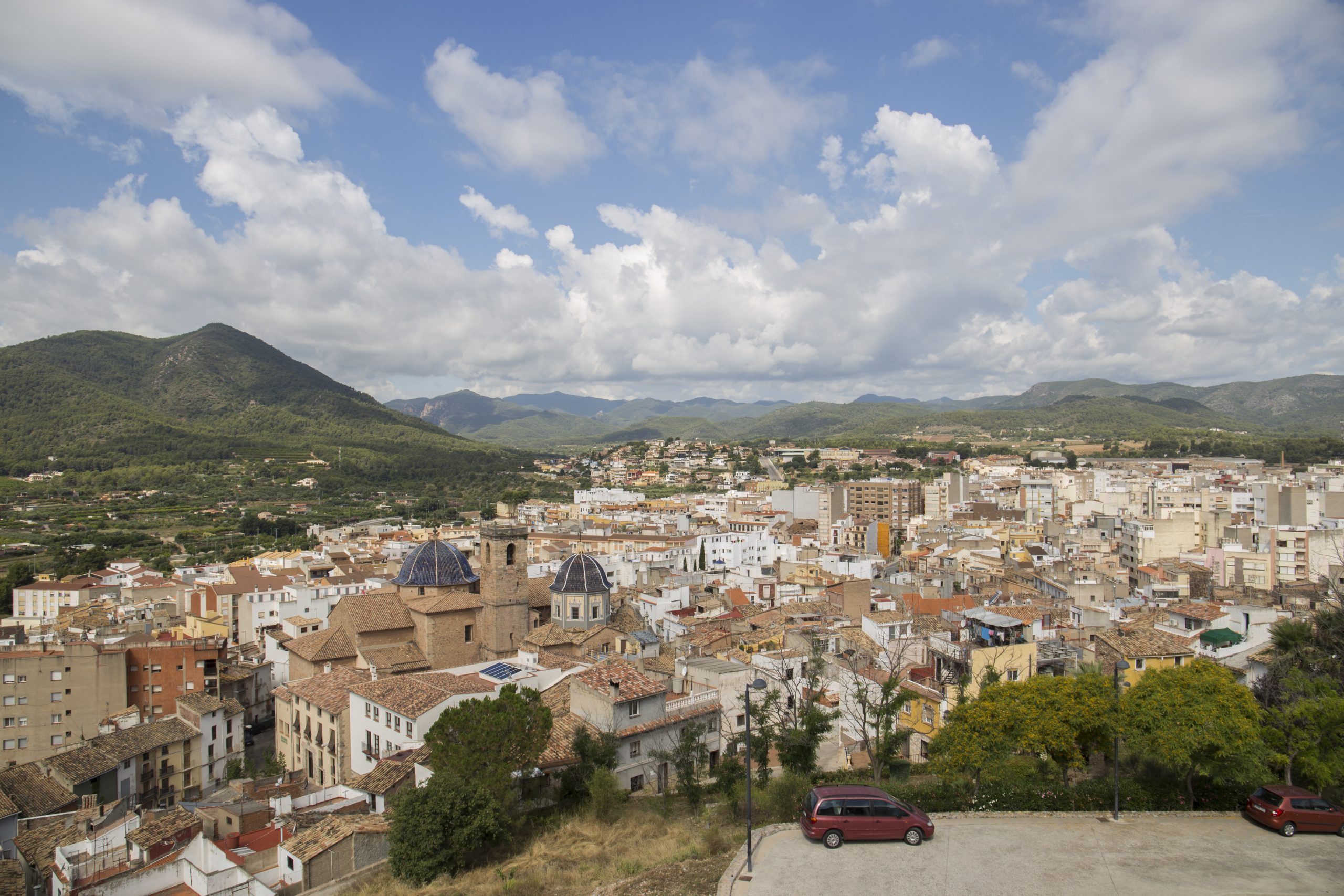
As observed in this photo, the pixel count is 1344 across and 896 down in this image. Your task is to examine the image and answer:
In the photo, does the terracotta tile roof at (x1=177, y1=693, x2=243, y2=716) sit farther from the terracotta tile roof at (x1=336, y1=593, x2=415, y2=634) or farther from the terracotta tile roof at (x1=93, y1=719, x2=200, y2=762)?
the terracotta tile roof at (x1=336, y1=593, x2=415, y2=634)

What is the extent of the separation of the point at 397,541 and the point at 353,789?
57.0 meters

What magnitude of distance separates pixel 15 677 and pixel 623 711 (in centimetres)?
2983

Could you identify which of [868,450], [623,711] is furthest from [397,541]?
[868,450]

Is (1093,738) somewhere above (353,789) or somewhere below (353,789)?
above

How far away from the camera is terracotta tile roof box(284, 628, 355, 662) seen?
33.1 metres

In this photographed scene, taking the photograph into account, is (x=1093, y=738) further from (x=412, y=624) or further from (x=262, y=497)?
(x=262, y=497)

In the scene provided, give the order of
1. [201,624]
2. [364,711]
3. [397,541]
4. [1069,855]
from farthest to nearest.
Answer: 1. [397,541]
2. [201,624]
3. [364,711]
4. [1069,855]

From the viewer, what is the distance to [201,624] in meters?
48.9

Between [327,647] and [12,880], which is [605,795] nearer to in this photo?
[12,880]

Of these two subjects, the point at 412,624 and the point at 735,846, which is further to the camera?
the point at 412,624

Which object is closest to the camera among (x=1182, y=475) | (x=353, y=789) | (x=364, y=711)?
(x=353, y=789)

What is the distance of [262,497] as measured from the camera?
395 ft

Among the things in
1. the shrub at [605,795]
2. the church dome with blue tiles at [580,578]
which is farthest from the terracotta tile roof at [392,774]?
the church dome with blue tiles at [580,578]

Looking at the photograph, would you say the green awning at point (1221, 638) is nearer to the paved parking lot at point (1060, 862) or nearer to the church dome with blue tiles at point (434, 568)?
the paved parking lot at point (1060, 862)
